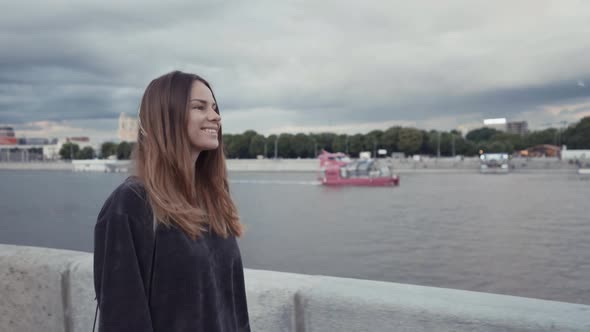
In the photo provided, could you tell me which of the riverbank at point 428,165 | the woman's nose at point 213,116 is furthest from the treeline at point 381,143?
the woman's nose at point 213,116

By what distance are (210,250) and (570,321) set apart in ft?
3.73

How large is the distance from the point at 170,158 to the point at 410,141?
9351cm

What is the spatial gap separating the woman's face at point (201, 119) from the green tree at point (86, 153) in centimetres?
12356

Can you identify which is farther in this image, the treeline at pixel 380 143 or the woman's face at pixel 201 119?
the treeline at pixel 380 143

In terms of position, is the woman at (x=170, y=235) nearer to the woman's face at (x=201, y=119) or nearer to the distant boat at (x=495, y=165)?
the woman's face at (x=201, y=119)

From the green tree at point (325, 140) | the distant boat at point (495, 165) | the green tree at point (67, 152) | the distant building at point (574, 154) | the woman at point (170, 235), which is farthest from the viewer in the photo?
the green tree at point (67, 152)

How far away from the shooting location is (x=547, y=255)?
17.3 metres

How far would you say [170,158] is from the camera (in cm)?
158

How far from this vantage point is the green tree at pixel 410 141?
9294cm

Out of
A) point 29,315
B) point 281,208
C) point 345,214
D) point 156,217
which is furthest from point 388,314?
point 281,208

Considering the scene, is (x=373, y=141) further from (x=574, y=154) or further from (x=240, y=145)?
(x=574, y=154)

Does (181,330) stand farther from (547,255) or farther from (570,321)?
(547,255)

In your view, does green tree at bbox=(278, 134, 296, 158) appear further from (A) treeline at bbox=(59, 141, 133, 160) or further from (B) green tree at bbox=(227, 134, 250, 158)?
(A) treeline at bbox=(59, 141, 133, 160)

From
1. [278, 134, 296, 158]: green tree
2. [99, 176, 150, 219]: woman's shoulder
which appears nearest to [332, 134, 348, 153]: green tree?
[278, 134, 296, 158]: green tree
